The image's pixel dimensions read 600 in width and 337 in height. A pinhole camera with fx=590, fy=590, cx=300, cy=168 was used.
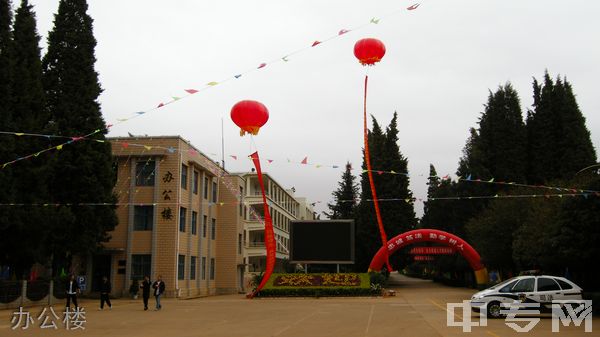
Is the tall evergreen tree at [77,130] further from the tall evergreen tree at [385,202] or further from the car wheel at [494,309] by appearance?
the tall evergreen tree at [385,202]

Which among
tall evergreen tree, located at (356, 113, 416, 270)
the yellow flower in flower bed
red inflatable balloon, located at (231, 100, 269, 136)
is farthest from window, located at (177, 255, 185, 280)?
tall evergreen tree, located at (356, 113, 416, 270)

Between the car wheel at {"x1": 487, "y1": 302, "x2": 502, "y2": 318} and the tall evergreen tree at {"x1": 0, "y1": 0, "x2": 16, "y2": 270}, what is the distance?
62.2 ft

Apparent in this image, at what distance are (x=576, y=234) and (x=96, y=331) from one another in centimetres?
1640

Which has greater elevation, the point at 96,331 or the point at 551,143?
the point at 551,143

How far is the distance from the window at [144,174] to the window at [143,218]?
1.59 meters

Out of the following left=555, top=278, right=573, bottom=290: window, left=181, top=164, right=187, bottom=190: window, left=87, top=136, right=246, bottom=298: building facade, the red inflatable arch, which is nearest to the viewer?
left=555, top=278, right=573, bottom=290: window

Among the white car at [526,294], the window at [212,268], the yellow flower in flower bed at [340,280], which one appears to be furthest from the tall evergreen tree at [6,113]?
the window at [212,268]

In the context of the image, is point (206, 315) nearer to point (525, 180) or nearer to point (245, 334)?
point (245, 334)

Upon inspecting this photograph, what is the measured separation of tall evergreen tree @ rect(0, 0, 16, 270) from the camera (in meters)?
24.4

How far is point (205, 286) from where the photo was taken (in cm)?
4381

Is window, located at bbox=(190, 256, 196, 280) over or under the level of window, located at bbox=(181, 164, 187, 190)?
under

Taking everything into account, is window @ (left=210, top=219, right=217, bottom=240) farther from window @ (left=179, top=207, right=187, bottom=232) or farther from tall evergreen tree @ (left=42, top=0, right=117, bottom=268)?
tall evergreen tree @ (left=42, top=0, right=117, bottom=268)

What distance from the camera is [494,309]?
18.7m

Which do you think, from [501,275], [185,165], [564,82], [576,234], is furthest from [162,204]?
[564,82]
